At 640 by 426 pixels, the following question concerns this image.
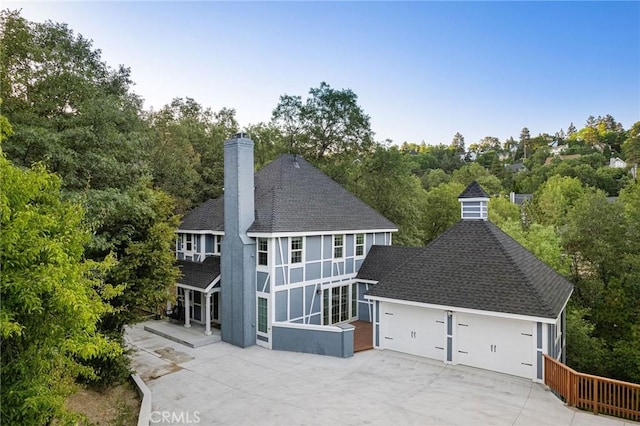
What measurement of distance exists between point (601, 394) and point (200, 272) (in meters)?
14.4

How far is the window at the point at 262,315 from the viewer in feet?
47.9

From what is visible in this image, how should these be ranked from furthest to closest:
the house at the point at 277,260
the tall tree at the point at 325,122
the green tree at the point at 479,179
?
the green tree at the point at 479,179 < the tall tree at the point at 325,122 < the house at the point at 277,260

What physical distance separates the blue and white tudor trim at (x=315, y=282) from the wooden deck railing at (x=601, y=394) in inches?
62.4

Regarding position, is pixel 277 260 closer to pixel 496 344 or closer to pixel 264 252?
pixel 264 252

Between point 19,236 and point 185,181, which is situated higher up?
point 185,181

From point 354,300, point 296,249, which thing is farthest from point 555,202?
point 296,249

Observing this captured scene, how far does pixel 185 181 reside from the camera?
24.6m

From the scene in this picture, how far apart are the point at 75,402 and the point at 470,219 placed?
13324mm

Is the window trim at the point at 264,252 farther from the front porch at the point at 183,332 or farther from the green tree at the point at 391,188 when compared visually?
the green tree at the point at 391,188

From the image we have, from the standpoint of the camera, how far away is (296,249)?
15430mm

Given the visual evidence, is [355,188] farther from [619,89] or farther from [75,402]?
[75,402]

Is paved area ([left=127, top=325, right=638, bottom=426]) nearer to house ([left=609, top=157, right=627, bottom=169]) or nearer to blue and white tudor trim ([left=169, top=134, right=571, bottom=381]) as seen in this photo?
blue and white tudor trim ([left=169, top=134, right=571, bottom=381])

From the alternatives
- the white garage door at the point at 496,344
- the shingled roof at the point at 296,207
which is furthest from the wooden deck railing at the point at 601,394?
the shingled roof at the point at 296,207

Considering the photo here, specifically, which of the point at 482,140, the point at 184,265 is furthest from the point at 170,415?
the point at 482,140
